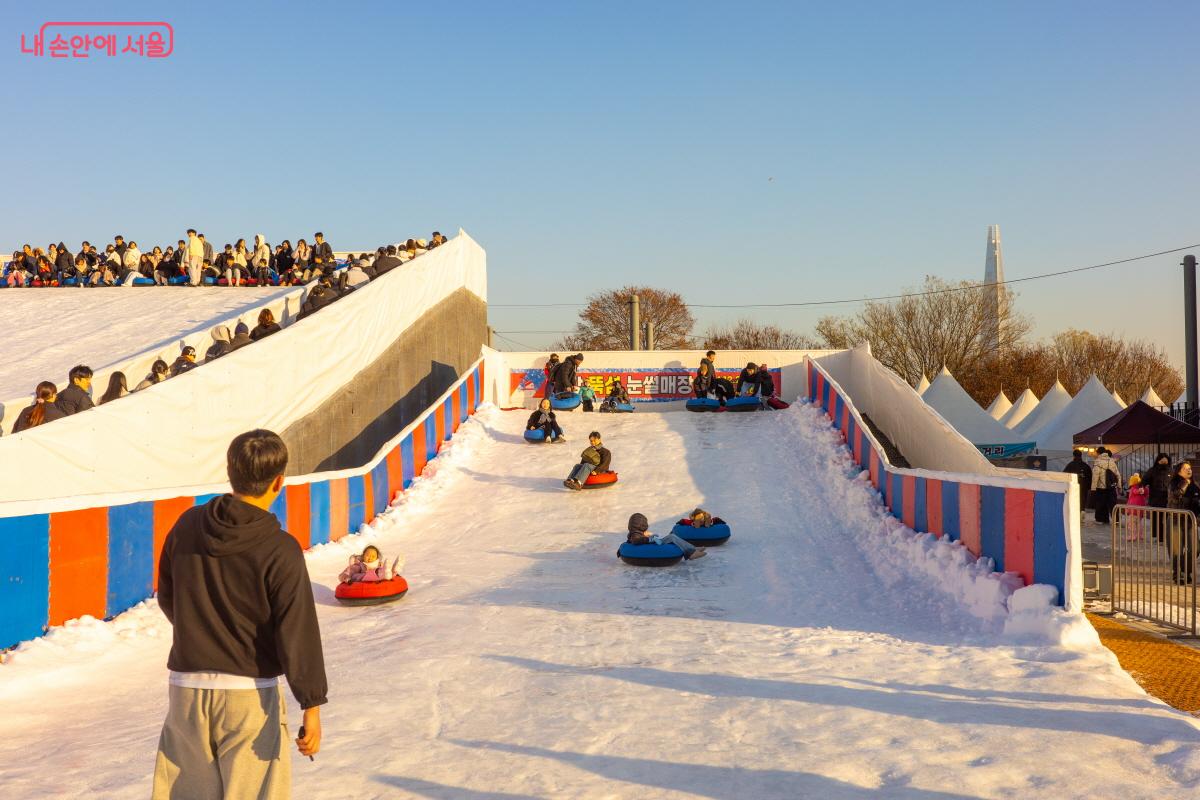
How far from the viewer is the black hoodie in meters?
3.05

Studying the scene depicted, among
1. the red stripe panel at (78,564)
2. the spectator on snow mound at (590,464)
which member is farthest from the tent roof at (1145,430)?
the red stripe panel at (78,564)

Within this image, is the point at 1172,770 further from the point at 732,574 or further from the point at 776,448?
the point at 776,448

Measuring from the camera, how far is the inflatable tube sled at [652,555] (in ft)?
35.9

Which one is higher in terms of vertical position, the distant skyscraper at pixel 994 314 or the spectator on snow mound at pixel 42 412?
the distant skyscraper at pixel 994 314

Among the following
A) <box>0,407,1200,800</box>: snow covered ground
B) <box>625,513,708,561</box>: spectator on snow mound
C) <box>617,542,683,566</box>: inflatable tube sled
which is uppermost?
<box>625,513,708,561</box>: spectator on snow mound

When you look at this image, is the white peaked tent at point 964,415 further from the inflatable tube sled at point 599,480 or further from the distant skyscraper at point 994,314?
the distant skyscraper at point 994,314

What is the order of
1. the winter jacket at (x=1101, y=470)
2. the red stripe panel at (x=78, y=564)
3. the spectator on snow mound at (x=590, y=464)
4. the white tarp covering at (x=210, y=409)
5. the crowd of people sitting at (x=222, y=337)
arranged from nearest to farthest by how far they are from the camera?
Answer: the red stripe panel at (x=78, y=564) → the white tarp covering at (x=210, y=409) → the crowd of people sitting at (x=222, y=337) → the spectator on snow mound at (x=590, y=464) → the winter jacket at (x=1101, y=470)

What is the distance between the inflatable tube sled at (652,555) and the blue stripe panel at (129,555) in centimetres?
482

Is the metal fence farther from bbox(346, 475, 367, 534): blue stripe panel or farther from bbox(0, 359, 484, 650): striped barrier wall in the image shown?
bbox(346, 475, 367, 534): blue stripe panel

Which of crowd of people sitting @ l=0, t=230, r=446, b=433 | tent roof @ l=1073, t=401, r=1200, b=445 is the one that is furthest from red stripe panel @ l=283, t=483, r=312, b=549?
tent roof @ l=1073, t=401, r=1200, b=445

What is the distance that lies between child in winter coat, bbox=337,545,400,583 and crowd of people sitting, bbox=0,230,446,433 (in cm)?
439

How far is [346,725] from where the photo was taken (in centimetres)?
563

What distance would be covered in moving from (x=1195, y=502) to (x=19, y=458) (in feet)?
43.8

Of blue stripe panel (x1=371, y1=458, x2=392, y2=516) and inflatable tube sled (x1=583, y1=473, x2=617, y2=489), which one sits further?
inflatable tube sled (x1=583, y1=473, x2=617, y2=489)
